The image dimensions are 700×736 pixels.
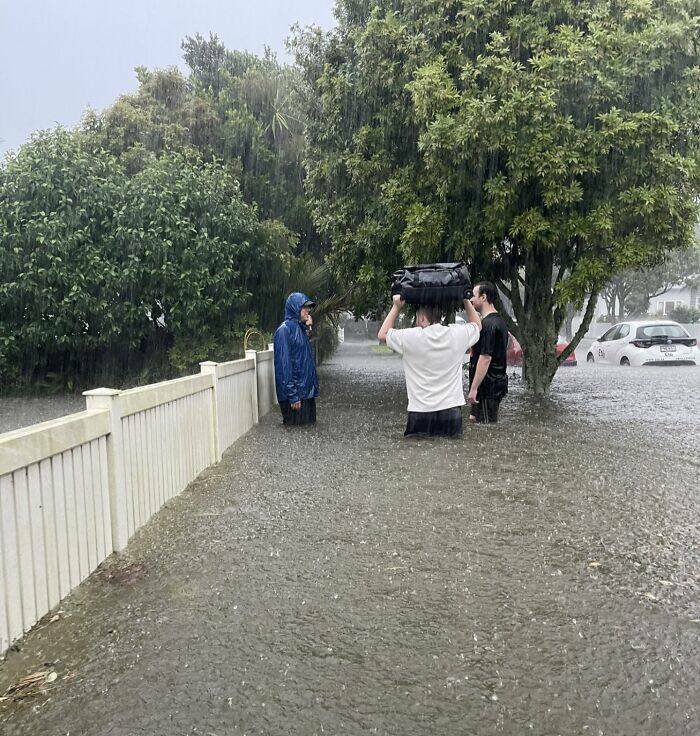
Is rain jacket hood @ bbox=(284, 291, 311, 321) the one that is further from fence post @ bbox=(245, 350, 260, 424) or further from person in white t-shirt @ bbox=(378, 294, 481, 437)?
person in white t-shirt @ bbox=(378, 294, 481, 437)

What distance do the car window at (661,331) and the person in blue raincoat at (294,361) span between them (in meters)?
14.6

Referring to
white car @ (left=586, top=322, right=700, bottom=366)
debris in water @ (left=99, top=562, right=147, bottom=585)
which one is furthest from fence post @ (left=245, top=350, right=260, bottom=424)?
white car @ (left=586, top=322, right=700, bottom=366)

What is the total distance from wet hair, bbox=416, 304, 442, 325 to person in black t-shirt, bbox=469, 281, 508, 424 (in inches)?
35.9

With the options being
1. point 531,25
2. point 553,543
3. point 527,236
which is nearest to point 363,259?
point 527,236

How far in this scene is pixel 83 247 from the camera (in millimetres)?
13641

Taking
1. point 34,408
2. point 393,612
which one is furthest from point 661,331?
point 393,612

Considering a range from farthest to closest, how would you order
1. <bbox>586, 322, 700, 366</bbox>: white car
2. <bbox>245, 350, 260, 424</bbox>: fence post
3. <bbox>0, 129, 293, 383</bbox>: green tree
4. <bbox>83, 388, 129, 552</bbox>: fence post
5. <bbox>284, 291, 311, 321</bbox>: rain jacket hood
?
<bbox>586, 322, 700, 366</bbox>: white car
<bbox>0, 129, 293, 383</bbox>: green tree
<bbox>245, 350, 260, 424</bbox>: fence post
<bbox>284, 291, 311, 321</bbox>: rain jacket hood
<bbox>83, 388, 129, 552</bbox>: fence post

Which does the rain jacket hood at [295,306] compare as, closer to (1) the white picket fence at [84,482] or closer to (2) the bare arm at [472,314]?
(2) the bare arm at [472,314]

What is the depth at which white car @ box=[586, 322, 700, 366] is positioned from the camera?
65.1 feet

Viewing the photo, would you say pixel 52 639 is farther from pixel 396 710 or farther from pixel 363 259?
pixel 363 259

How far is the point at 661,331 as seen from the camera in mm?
20609

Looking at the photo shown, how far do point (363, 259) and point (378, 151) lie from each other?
1.91m

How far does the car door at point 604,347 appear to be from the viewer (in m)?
22.8

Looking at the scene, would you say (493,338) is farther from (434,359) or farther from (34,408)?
(34,408)
